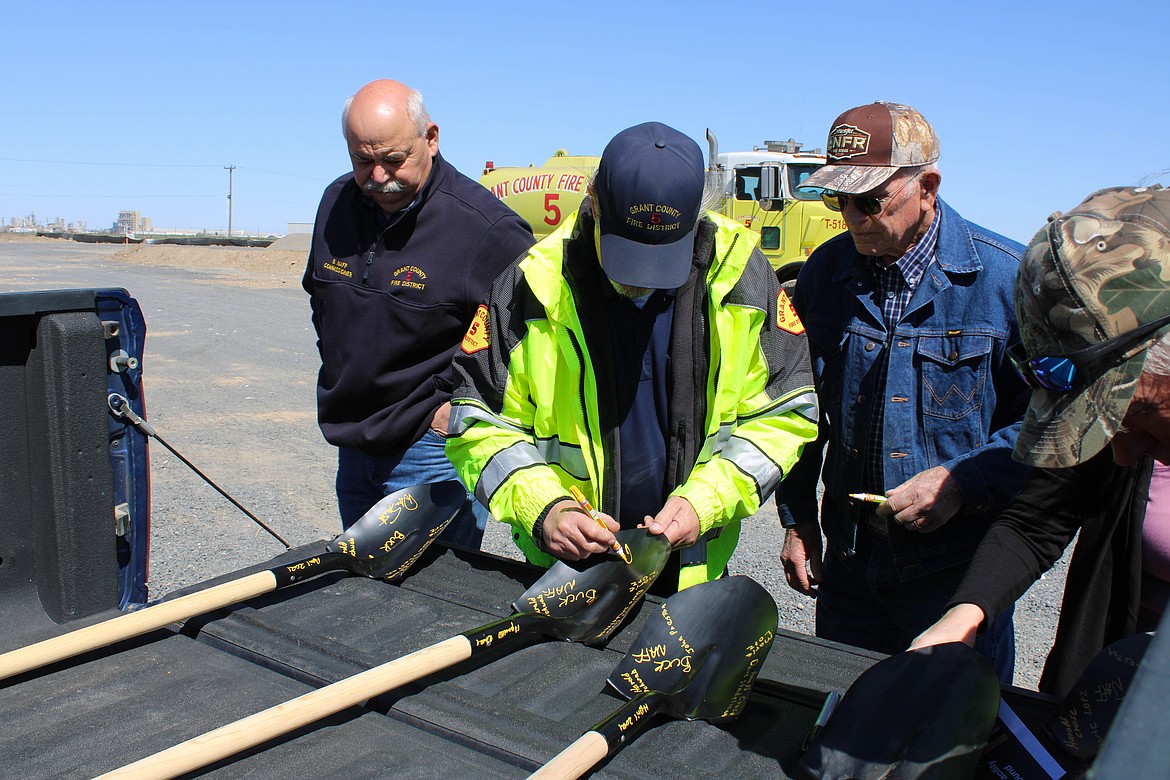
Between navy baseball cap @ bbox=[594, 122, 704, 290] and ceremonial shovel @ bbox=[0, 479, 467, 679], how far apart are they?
81 cm

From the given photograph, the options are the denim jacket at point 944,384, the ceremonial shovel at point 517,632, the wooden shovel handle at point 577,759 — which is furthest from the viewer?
the denim jacket at point 944,384

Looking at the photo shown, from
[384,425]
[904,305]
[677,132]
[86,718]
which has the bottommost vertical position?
[86,718]

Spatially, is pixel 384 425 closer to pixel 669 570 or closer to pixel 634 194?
pixel 669 570

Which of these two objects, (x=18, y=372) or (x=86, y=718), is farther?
(x=18, y=372)

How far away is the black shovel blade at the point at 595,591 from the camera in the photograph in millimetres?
1990

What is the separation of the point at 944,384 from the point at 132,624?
1.79m

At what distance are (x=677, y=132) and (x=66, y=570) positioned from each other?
63.9 inches

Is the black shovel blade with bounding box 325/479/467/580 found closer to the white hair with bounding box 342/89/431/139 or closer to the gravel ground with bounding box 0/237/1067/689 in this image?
the white hair with bounding box 342/89/431/139

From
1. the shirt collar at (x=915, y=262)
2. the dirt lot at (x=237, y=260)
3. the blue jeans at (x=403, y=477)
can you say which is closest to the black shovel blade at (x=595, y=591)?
the blue jeans at (x=403, y=477)

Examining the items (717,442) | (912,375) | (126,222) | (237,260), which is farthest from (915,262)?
(126,222)

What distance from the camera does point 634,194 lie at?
1.90m

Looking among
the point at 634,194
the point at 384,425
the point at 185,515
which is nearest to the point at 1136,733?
the point at 634,194

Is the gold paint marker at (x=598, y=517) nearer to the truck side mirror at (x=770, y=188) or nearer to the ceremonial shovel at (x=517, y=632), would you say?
the ceremonial shovel at (x=517, y=632)

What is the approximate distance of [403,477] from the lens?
9.17ft
